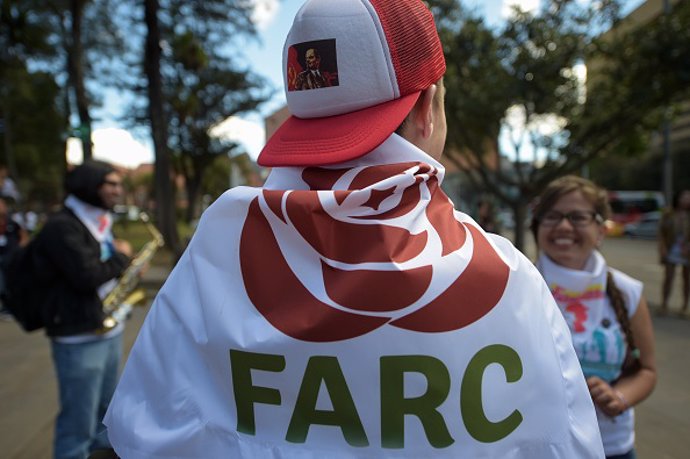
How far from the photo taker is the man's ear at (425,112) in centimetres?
94

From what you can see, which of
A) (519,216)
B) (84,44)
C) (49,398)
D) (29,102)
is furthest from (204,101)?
(49,398)

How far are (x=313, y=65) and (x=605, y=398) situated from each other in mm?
1454

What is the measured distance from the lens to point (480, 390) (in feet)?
2.66

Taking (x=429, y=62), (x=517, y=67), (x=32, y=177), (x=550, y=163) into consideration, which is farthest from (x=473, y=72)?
(x=32, y=177)

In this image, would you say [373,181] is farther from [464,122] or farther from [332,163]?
[464,122]

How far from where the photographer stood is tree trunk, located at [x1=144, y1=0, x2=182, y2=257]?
1260 cm

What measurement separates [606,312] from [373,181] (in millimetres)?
1403

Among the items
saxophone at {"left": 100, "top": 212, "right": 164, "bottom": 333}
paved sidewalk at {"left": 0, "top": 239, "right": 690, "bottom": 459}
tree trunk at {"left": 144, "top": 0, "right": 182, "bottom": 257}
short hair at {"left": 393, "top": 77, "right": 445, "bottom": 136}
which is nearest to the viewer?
short hair at {"left": 393, "top": 77, "right": 445, "bottom": 136}

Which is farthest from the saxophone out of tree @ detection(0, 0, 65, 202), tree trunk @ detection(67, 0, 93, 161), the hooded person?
tree @ detection(0, 0, 65, 202)

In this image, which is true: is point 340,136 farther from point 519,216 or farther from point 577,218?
point 519,216

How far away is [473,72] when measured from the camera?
9.47m

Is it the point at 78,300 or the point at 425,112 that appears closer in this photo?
the point at 425,112

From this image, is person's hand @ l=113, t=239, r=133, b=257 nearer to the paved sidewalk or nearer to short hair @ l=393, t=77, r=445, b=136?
the paved sidewalk

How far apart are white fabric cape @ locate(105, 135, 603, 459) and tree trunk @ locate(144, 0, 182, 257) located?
1168 cm
